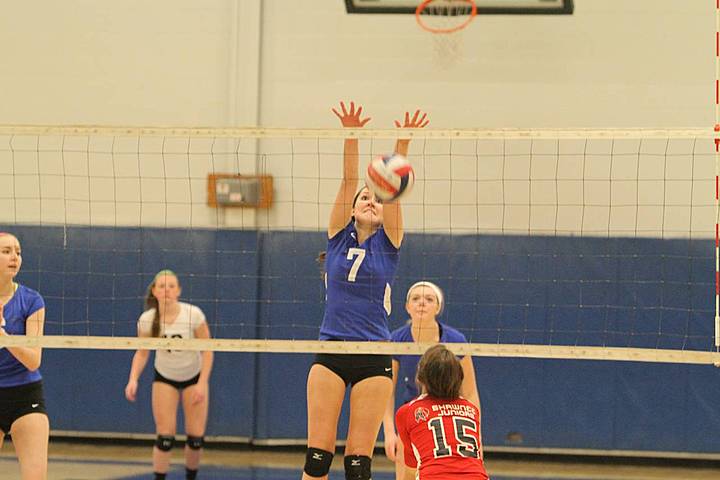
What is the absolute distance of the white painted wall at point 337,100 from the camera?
10258 millimetres

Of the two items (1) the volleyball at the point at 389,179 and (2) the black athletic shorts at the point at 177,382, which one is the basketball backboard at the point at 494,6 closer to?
(2) the black athletic shorts at the point at 177,382

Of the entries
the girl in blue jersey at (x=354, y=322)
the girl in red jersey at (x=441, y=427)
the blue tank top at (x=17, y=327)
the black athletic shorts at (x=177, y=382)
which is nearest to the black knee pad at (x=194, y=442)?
A: the black athletic shorts at (x=177, y=382)

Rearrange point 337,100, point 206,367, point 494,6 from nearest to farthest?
1. point 206,367
2. point 494,6
3. point 337,100

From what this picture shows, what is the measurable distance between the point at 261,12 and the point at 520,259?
12.5 feet

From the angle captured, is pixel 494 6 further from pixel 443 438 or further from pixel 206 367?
pixel 443 438

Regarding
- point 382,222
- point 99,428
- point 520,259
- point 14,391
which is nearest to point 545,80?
point 520,259

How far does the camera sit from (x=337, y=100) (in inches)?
414

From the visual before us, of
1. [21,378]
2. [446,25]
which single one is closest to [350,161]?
[21,378]

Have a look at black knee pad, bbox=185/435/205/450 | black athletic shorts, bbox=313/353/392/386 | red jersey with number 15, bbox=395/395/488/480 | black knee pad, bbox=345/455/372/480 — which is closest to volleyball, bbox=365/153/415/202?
black athletic shorts, bbox=313/353/392/386

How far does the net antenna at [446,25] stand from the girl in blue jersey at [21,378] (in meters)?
5.65

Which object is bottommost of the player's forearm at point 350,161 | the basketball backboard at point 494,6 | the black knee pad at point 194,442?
the black knee pad at point 194,442

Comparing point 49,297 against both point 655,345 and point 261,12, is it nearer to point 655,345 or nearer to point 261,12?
point 261,12

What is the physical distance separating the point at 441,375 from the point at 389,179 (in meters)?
1.17

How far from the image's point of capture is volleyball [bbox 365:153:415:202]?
215 inches
